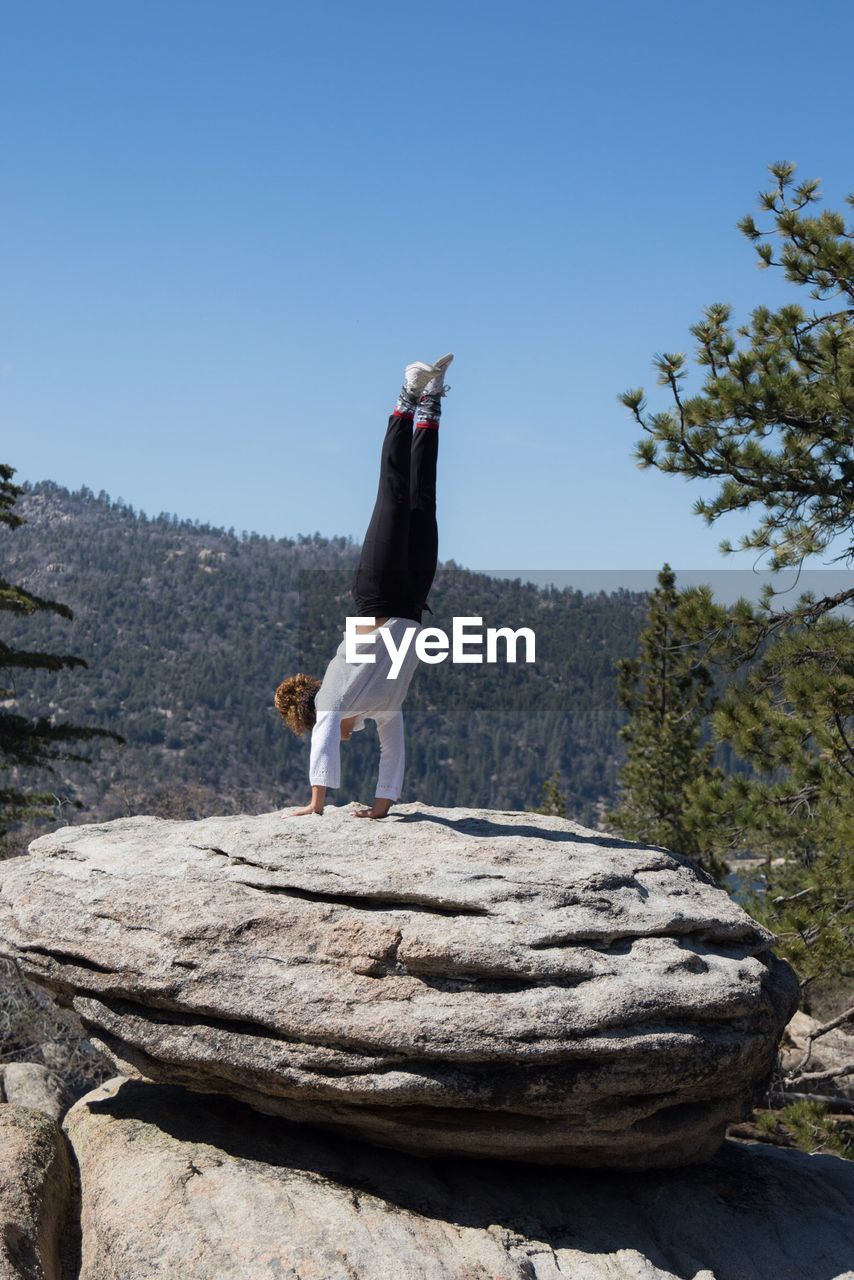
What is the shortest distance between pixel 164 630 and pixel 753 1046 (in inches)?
5386

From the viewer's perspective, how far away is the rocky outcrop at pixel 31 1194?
23.0 ft

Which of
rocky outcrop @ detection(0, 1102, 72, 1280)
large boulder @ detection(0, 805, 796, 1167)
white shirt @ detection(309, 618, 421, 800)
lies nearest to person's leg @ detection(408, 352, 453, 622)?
white shirt @ detection(309, 618, 421, 800)

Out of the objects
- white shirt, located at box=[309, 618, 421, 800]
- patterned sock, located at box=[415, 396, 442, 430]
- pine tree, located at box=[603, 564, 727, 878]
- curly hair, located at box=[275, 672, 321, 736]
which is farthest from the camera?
pine tree, located at box=[603, 564, 727, 878]

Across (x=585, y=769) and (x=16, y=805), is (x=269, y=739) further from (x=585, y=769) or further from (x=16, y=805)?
(x=16, y=805)

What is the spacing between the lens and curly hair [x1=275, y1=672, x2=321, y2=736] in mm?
8898

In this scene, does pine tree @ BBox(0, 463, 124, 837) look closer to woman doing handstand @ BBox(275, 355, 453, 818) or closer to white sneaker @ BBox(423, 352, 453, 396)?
woman doing handstand @ BBox(275, 355, 453, 818)

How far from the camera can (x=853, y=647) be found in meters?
10.5

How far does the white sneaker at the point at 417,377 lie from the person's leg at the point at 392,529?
9 cm

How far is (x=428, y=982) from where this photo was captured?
685 centimetres

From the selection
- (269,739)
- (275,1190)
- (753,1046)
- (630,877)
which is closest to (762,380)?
(630,877)

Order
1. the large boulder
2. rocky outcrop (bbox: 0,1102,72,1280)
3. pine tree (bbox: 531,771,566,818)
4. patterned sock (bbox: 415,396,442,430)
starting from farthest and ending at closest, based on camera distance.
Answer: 1. pine tree (bbox: 531,771,566,818)
2. patterned sock (bbox: 415,396,442,430)
3. rocky outcrop (bbox: 0,1102,72,1280)
4. the large boulder

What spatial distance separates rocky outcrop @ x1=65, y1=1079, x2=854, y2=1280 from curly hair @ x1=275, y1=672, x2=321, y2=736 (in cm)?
288

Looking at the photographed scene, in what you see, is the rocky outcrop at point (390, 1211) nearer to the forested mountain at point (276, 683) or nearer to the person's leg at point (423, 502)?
the person's leg at point (423, 502)

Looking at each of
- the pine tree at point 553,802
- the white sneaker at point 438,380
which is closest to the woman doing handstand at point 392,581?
the white sneaker at point 438,380
